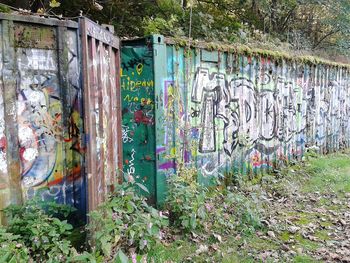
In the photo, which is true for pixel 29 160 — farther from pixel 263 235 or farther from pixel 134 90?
pixel 263 235

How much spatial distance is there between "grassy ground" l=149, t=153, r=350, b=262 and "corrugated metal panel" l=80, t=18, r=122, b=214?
3.27 feet

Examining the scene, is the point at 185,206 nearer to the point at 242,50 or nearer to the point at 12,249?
the point at 12,249

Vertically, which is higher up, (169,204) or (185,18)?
(185,18)

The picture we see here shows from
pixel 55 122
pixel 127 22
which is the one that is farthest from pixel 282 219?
pixel 127 22

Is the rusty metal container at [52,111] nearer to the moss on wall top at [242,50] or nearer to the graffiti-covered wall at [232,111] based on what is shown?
the graffiti-covered wall at [232,111]

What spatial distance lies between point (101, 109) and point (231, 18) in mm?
8160

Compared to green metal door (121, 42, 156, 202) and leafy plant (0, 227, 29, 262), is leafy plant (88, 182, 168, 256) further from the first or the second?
green metal door (121, 42, 156, 202)

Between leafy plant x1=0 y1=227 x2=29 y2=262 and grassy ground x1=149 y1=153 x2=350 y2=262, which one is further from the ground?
leafy plant x1=0 y1=227 x2=29 y2=262

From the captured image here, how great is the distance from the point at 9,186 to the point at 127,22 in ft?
21.1

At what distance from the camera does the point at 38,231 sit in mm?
3332

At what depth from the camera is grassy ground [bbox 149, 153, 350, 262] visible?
4016 mm

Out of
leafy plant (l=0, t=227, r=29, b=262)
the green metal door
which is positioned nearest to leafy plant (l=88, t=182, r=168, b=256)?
leafy plant (l=0, t=227, r=29, b=262)

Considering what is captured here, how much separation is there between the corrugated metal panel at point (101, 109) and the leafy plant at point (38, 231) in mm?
397

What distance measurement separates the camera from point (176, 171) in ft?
17.2
